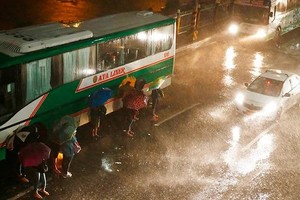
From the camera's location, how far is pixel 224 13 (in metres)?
27.5

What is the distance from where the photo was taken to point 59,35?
38.2 ft

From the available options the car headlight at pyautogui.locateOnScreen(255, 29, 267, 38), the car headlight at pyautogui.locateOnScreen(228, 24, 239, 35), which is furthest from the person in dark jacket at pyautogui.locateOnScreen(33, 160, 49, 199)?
the car headlight at pyautogui.locateOnScreen(228, 24, 239, 35)

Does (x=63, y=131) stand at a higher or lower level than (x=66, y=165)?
higher

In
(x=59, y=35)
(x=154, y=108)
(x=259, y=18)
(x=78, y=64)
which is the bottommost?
(x=154, y=108)

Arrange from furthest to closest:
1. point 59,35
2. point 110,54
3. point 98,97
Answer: point 110,54
point 98,97
point 59,35

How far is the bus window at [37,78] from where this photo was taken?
1064 cm

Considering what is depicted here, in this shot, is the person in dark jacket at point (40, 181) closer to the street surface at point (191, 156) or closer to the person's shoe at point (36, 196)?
the person's shoe at point (36, 196)

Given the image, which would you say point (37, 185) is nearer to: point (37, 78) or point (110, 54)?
point (37, 78)

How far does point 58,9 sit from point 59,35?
17.3 metres

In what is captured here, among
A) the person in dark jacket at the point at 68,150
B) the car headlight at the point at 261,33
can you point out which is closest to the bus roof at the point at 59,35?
the person in dark jacket at the point at 68,150

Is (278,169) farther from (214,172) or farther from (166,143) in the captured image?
(166,143)

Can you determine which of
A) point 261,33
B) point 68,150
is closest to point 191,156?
point 68,150

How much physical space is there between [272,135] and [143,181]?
5401 millimetres

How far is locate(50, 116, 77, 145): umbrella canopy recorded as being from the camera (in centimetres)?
988
